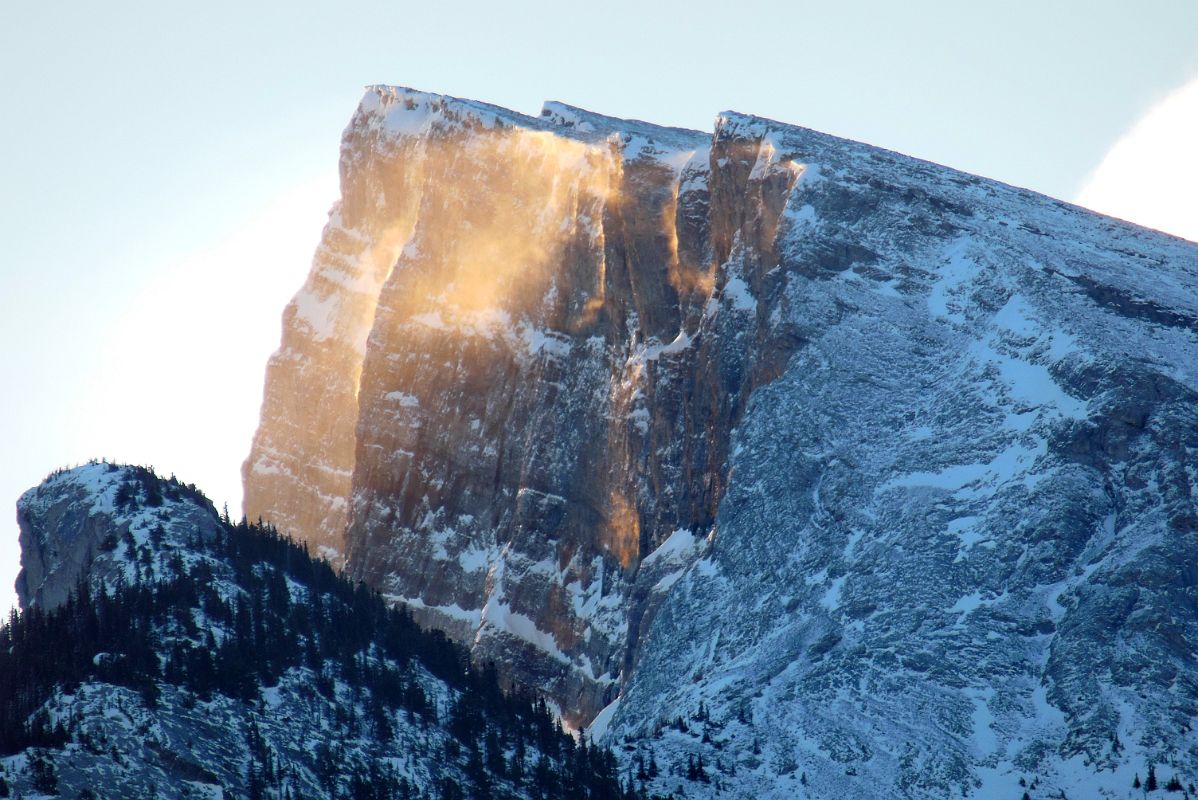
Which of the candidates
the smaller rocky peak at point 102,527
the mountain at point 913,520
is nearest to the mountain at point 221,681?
the smaller rocky peak at point 102,527

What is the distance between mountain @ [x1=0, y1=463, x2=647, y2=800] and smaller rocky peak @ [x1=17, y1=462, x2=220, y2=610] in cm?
16

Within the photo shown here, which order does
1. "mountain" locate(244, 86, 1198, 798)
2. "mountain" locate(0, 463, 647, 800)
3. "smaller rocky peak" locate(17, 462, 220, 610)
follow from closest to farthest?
"mountain" locate(0, 463, 647, 800) → "mountain" locate(244, 86, 1198, 798) → "smaller rocky peak" locate(17, 462, 220, 610)

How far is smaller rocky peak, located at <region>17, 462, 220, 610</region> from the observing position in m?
151

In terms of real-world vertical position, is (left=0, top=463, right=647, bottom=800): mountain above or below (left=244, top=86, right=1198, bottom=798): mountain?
below

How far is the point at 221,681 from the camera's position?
134375 mm

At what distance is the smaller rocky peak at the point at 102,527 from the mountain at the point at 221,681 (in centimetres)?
16

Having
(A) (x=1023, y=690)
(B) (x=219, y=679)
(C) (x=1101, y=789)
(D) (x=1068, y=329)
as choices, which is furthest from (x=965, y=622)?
(B) (x=219, y=679)

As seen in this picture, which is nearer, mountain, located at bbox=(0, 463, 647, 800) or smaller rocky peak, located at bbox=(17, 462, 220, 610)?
mountain, located at bbox=(0, 463, 647, 800)

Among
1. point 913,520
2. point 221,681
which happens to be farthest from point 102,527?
point 913,520

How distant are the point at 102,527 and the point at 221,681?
85.1 feet

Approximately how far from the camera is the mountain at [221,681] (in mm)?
125000

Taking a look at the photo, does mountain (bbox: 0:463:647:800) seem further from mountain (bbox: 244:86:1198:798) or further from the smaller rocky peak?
mountain (bbox: 244:86:1198:798)

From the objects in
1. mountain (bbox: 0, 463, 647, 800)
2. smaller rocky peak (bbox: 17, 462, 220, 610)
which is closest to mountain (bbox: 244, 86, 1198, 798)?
mountain (bbox: 0, 463, 647, 800)

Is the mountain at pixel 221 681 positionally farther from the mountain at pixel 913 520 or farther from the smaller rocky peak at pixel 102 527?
the mountain at pixel 913 520
